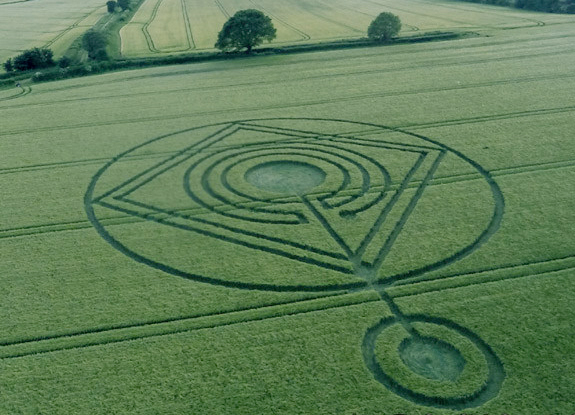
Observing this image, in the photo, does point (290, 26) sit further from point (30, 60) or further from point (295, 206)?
point (295, 206)

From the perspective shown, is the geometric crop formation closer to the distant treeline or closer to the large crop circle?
the large crop circle

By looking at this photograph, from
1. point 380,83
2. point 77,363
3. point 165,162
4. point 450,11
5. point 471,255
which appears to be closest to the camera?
point 77,363

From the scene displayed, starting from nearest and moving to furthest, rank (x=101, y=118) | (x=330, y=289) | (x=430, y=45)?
(x=330, y=289), (x=101, y=118), (x=430, y=45)

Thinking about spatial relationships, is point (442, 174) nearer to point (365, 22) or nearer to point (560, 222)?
point (560, 222)

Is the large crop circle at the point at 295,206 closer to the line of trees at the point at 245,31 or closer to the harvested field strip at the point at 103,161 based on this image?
the harvested field strip at the point at 103,161

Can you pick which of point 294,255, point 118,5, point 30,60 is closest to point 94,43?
point 30,60

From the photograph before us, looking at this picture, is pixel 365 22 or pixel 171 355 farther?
pixel 365 22

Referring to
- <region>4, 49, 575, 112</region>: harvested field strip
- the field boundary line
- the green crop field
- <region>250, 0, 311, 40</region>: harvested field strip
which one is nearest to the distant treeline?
<region>4, 49, 575, 112</region>: harvested field strip

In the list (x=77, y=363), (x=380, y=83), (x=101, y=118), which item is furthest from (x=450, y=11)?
(x=77, y=363)
